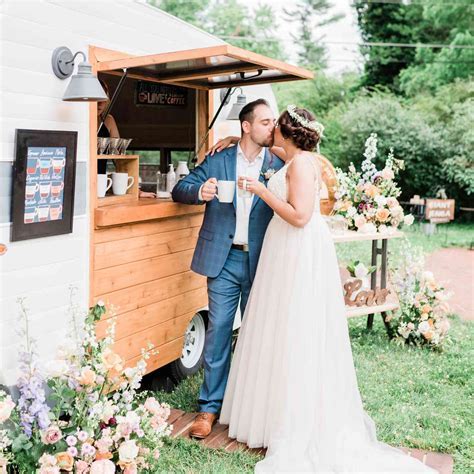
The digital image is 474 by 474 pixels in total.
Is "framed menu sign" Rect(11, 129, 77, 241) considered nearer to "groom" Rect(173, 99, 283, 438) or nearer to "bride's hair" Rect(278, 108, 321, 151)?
"groom" Rect(173, 99, 283, 438)

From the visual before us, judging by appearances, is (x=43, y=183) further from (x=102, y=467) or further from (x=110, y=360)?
(x=102, y=467)

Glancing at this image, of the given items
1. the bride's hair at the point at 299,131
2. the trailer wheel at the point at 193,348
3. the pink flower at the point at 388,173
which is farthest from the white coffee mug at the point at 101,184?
the pink flower at the point at 388,173

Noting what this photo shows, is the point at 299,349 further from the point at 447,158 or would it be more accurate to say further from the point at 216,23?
the point at 216,23

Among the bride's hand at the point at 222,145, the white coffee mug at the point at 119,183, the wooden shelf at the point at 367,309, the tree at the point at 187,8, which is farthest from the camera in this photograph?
the tree at the point at 187,8

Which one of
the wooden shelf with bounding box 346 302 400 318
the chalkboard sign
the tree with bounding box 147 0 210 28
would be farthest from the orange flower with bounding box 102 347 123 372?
the tree with bounding box 147 0 210 28

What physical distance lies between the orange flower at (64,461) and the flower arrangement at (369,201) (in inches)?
147

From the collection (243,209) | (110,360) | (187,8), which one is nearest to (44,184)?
(110,360)

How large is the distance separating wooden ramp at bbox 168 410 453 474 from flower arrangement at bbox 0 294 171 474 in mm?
672

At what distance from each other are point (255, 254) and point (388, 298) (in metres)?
2.71

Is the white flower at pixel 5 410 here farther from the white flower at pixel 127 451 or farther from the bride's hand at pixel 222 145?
the bride's hand at pixel 222 145

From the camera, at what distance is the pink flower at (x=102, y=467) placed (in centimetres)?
315

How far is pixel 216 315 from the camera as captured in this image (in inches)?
175

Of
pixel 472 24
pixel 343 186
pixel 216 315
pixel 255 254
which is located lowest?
pixel 216 315

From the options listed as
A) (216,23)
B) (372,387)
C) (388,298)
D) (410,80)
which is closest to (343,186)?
(388,298)
